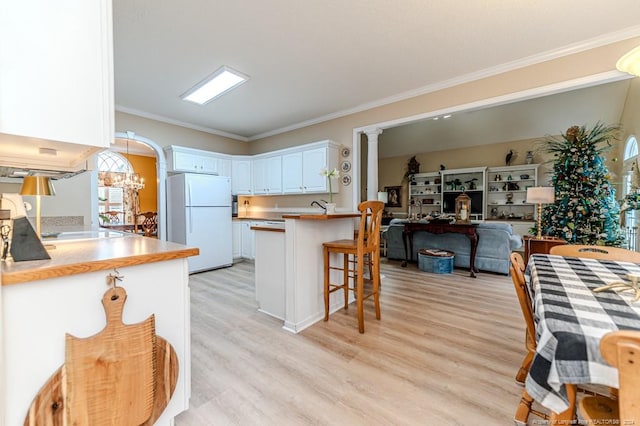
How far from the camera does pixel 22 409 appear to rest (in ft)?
3.05

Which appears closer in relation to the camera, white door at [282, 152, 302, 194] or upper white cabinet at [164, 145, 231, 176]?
upper white cabinet at [164, 145, 231, 176]

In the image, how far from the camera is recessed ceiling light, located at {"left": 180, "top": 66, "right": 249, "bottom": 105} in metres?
3.31

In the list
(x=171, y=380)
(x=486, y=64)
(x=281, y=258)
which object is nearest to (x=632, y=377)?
(x=171, y=380)

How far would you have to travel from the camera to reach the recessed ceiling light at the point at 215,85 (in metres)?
3.31

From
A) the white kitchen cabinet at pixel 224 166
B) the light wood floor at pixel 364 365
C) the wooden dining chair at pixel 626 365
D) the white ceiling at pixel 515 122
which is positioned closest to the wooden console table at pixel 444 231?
the light wood floor at pixel 364 365

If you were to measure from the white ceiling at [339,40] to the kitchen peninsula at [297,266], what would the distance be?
174 cm

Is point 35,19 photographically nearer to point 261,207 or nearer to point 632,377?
point 632,377

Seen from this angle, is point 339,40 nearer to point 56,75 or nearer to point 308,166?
point 56,75

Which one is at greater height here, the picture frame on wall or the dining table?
the picture frame on wall

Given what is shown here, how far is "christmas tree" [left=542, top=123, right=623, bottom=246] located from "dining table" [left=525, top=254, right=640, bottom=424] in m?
3.21

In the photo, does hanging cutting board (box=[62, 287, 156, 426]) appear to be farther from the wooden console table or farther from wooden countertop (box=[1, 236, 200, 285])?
the wooden console table

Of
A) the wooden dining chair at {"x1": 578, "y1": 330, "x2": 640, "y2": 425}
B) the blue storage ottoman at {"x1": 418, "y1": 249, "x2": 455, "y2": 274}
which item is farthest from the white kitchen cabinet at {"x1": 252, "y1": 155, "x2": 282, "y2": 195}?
the wooden dining chair at {"x1": 578, "y1": 330, "x2": 640, "y2": 425}

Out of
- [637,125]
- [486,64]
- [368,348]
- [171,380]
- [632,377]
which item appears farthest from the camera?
[637,125]

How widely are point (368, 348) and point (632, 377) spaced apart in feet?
5.47
